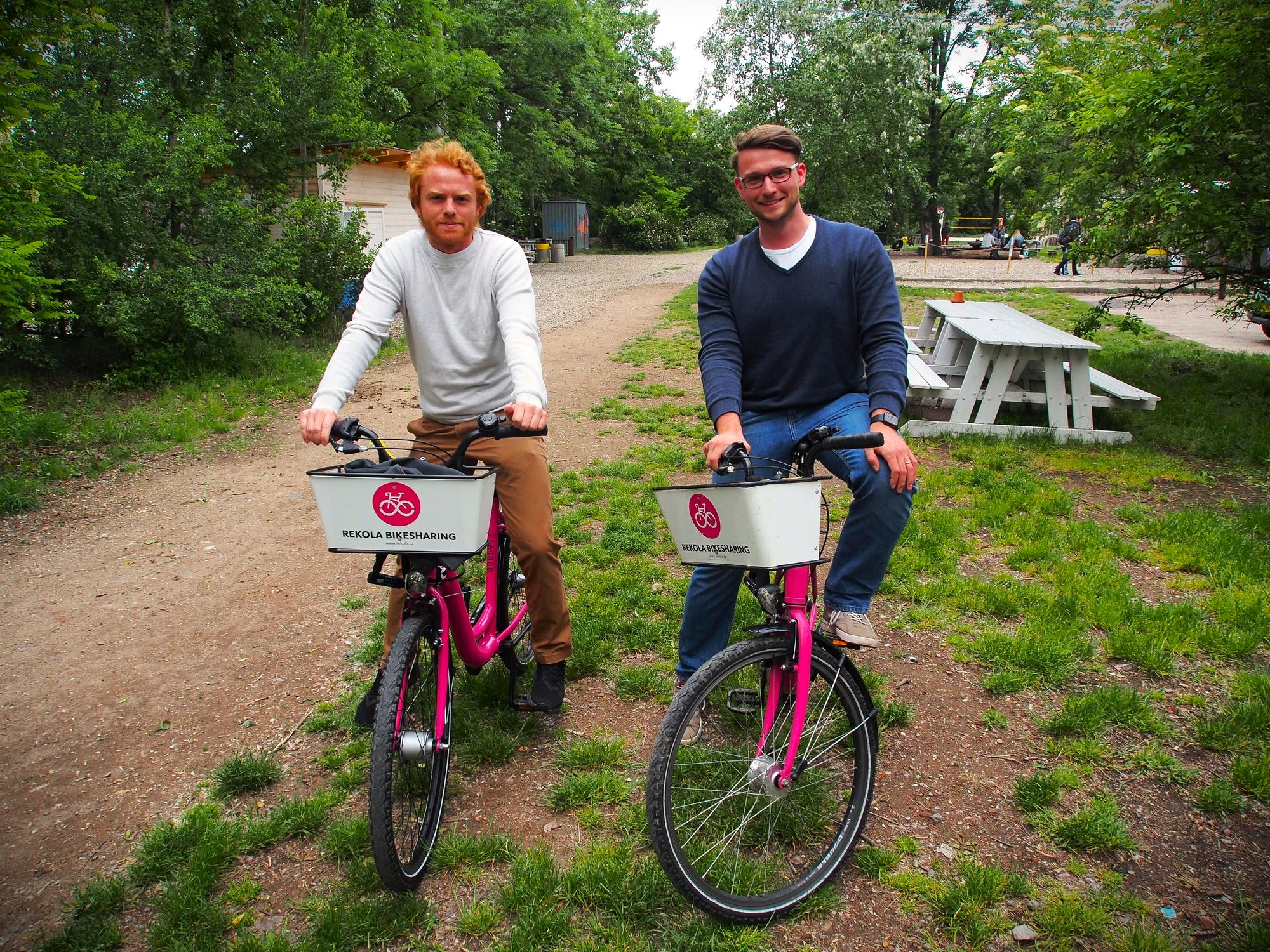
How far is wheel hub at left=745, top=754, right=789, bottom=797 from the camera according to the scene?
109 inches

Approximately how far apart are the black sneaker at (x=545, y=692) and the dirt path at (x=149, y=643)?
103cm

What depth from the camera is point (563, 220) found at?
41.6 meters

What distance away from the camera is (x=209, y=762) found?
3.62m

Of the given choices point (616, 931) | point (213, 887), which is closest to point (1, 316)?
point (213, 887)

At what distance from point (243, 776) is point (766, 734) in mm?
2037

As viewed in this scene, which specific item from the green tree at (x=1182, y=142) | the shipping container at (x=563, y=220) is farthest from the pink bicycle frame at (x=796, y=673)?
the shipping container at (x=563, y=220)

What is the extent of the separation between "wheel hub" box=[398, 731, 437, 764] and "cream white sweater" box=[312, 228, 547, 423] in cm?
128

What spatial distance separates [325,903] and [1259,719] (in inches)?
140

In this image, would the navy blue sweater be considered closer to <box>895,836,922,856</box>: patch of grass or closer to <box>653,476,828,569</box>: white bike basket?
<box>653,476,828,569</box>: white bike basket

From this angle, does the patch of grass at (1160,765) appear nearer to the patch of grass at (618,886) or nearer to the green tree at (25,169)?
the patch of grass at (618,886)

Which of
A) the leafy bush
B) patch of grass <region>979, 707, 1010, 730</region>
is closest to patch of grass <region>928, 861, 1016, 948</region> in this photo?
patch of grass <region>979, 707, 1010, 730</region>

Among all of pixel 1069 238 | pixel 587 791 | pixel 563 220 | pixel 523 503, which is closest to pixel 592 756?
pixel 587 791

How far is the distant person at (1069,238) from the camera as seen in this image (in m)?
9.48

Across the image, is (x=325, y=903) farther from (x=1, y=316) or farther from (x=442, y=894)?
(x=1, y=316)
